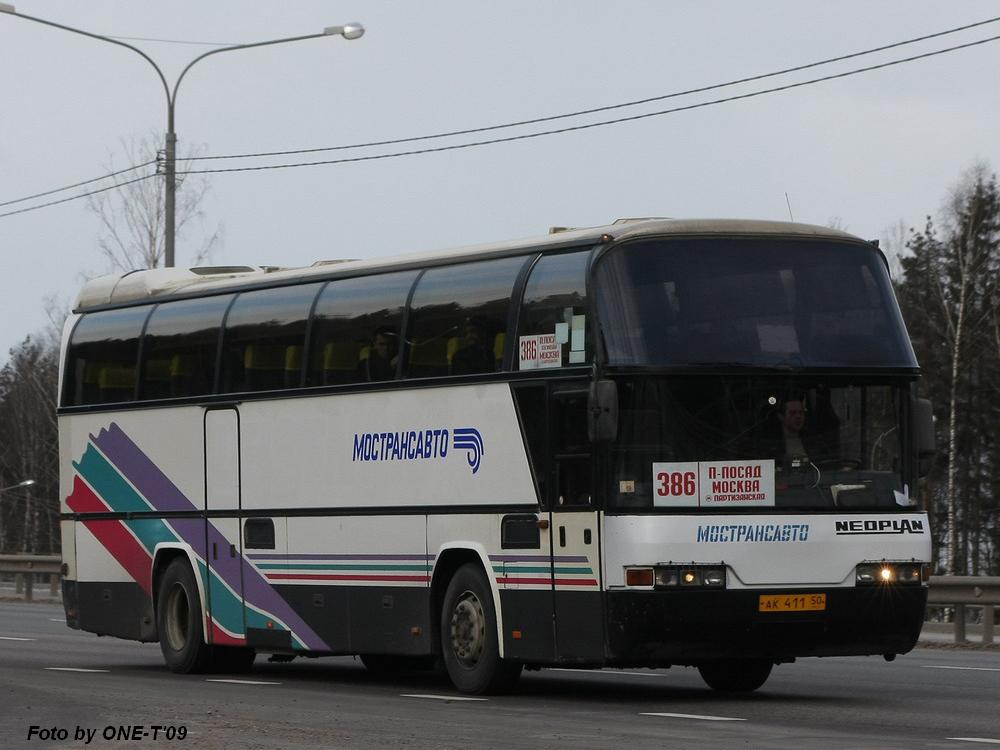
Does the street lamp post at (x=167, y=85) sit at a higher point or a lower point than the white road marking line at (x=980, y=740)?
higher

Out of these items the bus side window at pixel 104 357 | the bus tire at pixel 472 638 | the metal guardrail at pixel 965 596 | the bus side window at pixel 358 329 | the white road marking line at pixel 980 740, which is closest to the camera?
the white road marking line at pixel 980 740

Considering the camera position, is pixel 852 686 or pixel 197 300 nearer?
pixel 852 686

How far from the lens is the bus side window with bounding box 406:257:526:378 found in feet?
54.4

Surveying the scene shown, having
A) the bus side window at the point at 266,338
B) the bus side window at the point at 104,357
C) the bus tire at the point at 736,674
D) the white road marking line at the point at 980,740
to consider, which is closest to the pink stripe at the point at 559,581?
the bus tire at the point at 736,674

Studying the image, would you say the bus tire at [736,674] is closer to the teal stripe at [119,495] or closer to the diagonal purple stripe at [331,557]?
the diagonal purple stripe at [331,557]

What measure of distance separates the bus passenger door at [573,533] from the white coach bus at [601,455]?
21mm

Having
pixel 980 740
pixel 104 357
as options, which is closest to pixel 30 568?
pixel 104 357

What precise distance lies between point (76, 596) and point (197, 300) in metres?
3.55

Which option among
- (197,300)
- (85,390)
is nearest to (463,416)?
(197,300)

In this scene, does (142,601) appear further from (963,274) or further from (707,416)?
(963,274)

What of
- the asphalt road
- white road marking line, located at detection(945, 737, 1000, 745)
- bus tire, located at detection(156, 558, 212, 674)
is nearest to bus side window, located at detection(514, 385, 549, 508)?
the asphalt road

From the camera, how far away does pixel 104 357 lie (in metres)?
22.1

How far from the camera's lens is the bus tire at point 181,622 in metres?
20.5

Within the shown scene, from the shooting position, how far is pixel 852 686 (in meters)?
17.8
